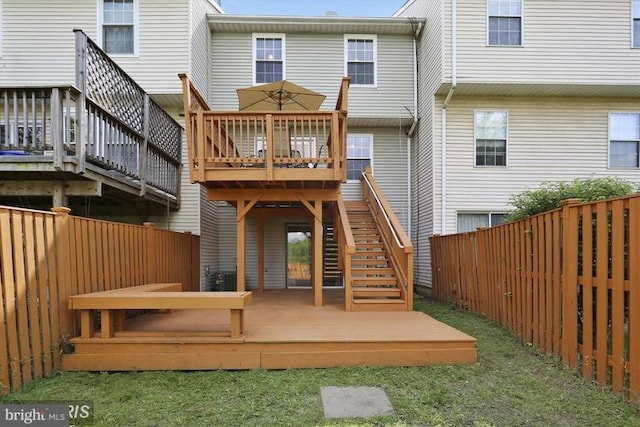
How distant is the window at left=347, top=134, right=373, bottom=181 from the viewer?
10625 millimetres

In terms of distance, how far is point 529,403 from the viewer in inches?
128

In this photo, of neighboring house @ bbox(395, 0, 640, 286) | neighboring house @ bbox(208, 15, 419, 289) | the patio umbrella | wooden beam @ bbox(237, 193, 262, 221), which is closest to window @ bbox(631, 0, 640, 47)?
neighboring house @ bbox(395, 0, 640, 286)

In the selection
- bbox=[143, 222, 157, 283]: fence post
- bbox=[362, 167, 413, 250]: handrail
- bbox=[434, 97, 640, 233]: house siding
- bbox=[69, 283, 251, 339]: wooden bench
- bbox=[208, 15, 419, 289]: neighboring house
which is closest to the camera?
bbox=[69, 283, 251, 339]: wooden bench

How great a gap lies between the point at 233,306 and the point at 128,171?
141 inches

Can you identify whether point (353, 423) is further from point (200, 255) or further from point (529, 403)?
point (200, 255)

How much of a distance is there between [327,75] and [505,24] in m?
4.36

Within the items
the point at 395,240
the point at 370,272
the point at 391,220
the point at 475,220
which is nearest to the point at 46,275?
the point at 370,272

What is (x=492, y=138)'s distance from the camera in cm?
943

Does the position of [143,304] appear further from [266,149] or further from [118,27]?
[118,27]

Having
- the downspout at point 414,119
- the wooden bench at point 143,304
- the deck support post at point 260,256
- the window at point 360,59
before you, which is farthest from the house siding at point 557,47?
the wooden bench at point 143,304

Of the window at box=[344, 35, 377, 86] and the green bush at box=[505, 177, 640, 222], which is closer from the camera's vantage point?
the green bush at box=[505, 177, 640, 222]

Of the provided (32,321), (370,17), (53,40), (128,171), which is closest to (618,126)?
(370,17)

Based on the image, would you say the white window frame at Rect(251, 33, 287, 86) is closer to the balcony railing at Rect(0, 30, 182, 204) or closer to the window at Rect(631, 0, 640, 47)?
the balcony railing at Rect(0, 30, 182, 204)

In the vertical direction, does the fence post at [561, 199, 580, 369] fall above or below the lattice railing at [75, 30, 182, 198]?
below
